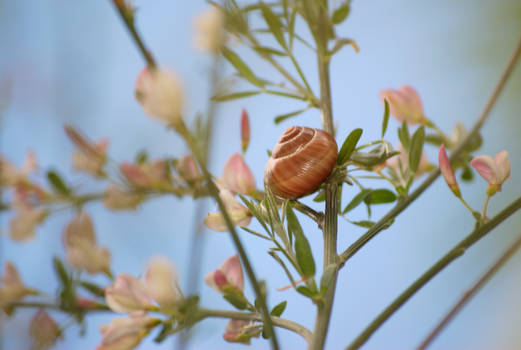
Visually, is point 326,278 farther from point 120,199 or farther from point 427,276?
point 120,199

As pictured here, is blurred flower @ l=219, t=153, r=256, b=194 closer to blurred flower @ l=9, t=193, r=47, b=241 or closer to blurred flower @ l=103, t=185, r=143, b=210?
blurred flower @ l=103, t=185, r=143, b=210

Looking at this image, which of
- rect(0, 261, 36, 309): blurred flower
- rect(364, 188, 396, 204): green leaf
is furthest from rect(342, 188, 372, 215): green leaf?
rect(0, 261, 36, 309): blurred flower

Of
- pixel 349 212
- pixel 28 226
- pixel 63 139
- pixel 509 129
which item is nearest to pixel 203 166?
pixel 349 212

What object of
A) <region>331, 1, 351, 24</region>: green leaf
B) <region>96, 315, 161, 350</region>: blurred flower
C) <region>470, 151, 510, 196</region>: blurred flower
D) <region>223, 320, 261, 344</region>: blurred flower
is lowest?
<region>223, 320, 261, 344</region>: blurred flower

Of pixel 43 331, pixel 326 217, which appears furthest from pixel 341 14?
pixel 43 331

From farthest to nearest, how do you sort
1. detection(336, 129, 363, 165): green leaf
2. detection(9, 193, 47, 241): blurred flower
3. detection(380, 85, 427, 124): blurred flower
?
detection(9, 193, 47, 241): blurred flower, detection(380, 85, 427, 124): blurred flower, detection(336, 129, 363, 165): green leaf

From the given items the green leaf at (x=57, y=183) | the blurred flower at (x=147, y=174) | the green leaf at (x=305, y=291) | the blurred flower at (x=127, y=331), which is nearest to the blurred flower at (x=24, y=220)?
the green leaf at (x=57, y=183)

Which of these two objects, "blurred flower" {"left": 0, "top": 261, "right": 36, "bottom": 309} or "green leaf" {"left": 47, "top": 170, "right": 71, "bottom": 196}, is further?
"green leaf" {"left": 47, "top": 170, "right": 71, "bottom": 196}
